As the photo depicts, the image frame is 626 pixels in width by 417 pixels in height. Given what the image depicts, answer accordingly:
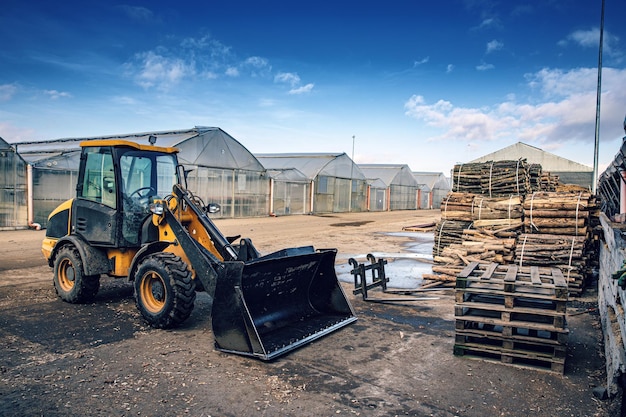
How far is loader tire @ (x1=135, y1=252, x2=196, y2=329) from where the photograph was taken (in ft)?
20.9

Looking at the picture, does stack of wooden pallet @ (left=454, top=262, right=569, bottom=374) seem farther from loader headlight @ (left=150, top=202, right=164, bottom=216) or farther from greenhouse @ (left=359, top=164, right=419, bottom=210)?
greenhouse @ (left=359, top=164, right=419, bottom=210)

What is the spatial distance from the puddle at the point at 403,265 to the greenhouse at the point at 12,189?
1389cm

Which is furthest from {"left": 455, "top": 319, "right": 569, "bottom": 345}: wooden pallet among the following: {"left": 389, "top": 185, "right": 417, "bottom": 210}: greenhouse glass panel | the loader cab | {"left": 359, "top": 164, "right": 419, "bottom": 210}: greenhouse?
{"left": 389, "top": 185, "right": 417, "bottom": 210}: greenhouse glass panel

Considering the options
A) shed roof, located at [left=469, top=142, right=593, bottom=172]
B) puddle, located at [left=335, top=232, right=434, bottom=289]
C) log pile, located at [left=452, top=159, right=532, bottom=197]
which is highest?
shed roof, located at [left=469, top=142, right=593, bottom=172]

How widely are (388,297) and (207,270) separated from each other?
161 inches

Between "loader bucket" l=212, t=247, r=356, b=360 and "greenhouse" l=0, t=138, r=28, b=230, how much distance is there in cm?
1698

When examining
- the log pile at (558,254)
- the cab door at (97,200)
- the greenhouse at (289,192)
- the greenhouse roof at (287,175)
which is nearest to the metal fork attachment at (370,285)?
the log pile at (558,254)

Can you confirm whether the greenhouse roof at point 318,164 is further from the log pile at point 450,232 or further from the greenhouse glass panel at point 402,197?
the log pile at point 450,232

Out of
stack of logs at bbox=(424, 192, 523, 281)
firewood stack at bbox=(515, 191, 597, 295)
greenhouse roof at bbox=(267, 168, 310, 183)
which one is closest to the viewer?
firewood stack at bbox=(515, 191, 597, 295)

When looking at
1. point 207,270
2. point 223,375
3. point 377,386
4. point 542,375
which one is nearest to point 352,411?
point 377,386

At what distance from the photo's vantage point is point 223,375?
509cm

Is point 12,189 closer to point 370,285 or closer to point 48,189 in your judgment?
point 48,189

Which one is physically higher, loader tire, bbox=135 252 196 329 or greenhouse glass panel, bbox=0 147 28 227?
greenhouse glass panel, bbox=0 147 28 227

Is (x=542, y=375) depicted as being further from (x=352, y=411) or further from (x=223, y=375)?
(x=223, y=375)
